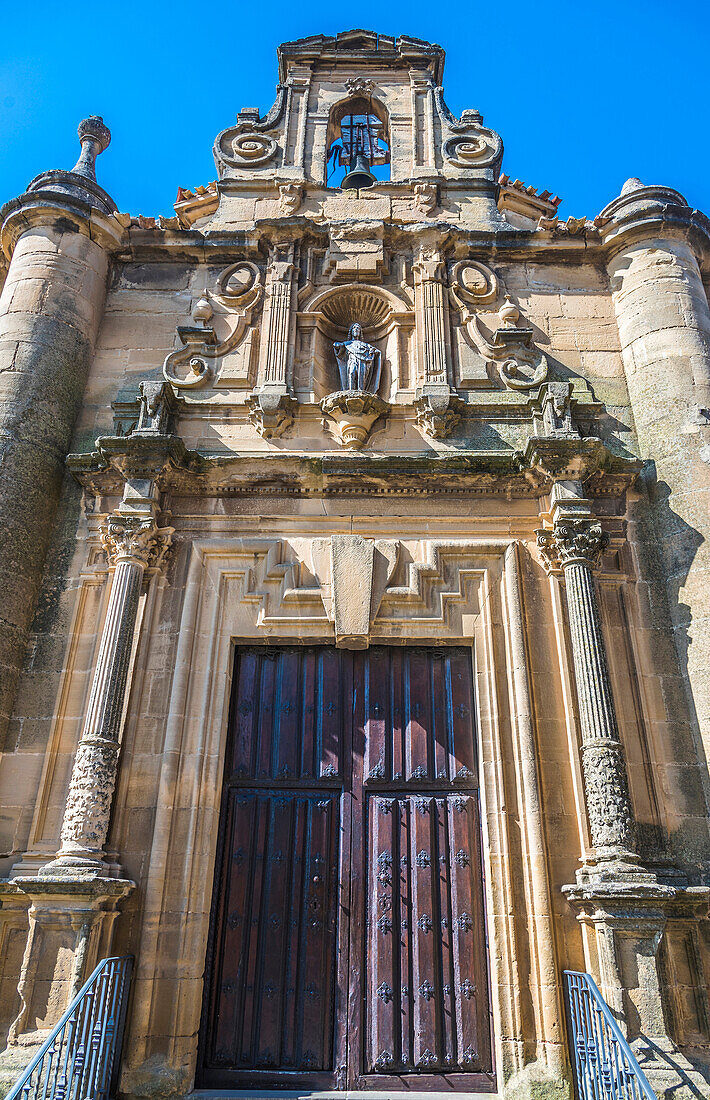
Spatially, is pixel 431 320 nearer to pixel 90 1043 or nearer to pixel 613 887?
pixel 613 887

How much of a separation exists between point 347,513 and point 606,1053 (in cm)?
413

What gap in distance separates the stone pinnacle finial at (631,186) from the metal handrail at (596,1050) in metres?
7.14

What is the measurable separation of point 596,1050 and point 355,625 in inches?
124

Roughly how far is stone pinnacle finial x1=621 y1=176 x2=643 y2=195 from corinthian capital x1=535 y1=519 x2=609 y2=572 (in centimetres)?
395

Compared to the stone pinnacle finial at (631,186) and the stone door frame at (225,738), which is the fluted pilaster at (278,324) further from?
the stone pinnacle finial at (631,186)

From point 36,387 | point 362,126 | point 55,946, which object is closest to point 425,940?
point 55,946

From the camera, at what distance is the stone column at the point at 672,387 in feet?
21.1

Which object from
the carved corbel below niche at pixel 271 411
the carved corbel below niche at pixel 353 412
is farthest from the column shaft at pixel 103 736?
the carved corbel below niche at pixel 353 412

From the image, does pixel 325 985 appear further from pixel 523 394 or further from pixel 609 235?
pixel 609 235

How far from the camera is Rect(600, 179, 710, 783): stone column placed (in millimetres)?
6438

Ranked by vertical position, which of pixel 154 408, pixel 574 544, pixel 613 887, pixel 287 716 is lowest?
pixel 613 887

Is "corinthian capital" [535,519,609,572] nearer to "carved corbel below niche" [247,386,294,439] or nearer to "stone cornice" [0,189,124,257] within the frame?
"carved corbel below niche" [247,386,294,439]

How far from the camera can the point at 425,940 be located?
5641 mm

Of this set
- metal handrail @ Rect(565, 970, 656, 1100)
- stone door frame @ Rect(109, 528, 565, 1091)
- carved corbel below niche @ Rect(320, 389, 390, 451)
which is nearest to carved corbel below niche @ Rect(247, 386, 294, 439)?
carved corbel below niche @ Rect(320, 389, 390, 451)
